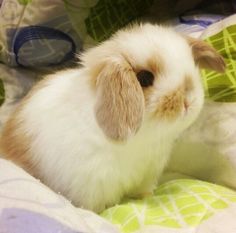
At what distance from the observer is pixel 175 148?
114 cm

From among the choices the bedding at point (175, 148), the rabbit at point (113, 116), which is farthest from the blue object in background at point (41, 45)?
the rabbit at point (113, 116)

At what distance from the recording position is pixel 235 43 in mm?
1177

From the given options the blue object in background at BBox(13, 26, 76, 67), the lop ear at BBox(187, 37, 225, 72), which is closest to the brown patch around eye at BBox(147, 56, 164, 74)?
the lop ear at BBox(187, 37, 225, 72)

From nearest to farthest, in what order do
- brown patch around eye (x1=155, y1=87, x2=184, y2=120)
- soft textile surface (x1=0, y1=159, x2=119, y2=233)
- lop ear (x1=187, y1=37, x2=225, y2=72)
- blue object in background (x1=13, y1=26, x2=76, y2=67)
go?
1. soft textile surface (x1=0, y1=159, x2=119, y2=233)
2. brown patch around eye (x1=155, y1=87, x2=184, y2=120)
3. lop ear (x1=187, y1=37, x2=225, y2=72)
4. blue object in background (x1=13, y1=26, x2=76, y2=67)

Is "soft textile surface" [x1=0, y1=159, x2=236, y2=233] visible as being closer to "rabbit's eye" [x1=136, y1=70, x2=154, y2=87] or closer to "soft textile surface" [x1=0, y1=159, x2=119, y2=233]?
"soft textile surface" [x1=0, y1=159, x2=119, y2=233]

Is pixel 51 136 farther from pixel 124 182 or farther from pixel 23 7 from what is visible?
pixel 23 7

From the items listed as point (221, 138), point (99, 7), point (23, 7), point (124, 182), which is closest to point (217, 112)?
point (221, 138)

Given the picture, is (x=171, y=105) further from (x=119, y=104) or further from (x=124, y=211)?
(x=124, y=211)

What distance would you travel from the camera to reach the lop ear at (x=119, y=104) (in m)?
0.82

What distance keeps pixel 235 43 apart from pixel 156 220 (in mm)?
503

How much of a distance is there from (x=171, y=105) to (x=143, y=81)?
7cm

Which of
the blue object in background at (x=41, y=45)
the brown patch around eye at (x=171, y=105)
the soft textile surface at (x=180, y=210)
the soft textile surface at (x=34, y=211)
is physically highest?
the brown patch around eye at (x=171, y=105)

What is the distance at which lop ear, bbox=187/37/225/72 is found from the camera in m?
0.99

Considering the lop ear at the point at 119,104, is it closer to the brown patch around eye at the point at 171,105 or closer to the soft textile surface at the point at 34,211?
the brown patch around eye at the point at 171,105
